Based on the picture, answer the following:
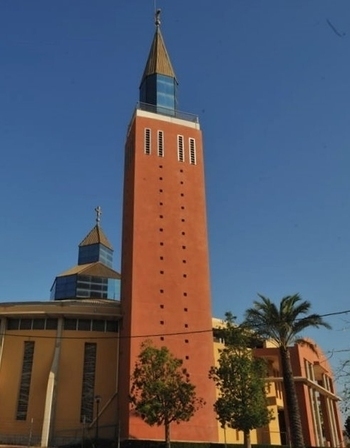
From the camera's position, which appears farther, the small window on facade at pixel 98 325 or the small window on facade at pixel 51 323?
the small window on facade at pixel 98 325

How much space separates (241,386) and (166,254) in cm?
1235

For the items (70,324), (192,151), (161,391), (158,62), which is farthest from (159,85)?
(161,391)

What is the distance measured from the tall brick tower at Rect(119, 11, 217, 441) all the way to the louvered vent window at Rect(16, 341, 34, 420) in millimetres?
6541

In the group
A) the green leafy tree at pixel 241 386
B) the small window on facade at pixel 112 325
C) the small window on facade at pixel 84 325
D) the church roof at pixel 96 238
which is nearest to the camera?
the green leafy tree at pixel 241 386

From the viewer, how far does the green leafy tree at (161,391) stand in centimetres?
2705

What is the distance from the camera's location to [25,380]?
35.1 metres

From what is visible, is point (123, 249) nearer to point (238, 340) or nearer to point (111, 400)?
point (111, 400)

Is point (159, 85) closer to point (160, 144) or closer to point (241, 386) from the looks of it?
point (160, 144)

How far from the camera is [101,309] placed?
3706cm

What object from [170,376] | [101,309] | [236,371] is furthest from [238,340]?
[101,309]

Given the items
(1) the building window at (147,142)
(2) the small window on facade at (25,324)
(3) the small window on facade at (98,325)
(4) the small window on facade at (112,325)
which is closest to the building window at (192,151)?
(1) the building window at (147,142)

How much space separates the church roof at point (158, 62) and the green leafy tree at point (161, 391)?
26.9 metres

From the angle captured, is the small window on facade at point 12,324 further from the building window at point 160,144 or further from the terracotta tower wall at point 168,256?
the building window at point 160,144

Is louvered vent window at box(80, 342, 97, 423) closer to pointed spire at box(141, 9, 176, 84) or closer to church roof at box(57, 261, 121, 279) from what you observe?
church roof at box(57, 261, 121, 279)
